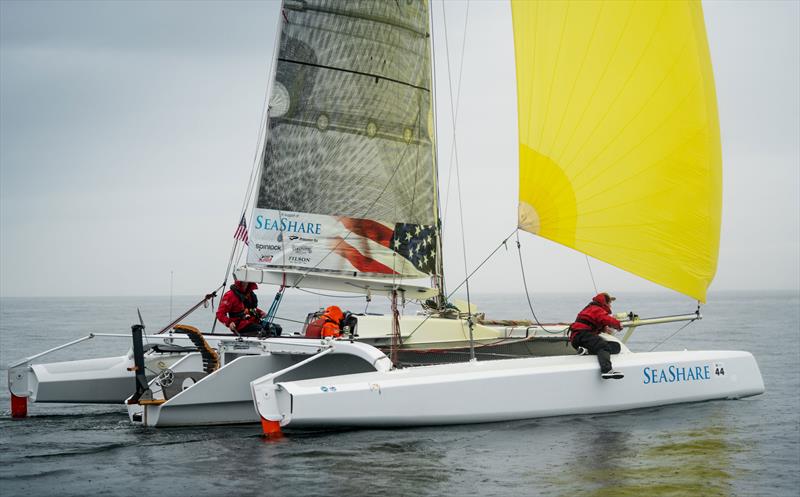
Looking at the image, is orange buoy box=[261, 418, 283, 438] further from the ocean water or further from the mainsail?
the mainsail

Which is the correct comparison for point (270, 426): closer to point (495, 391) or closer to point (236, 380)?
point (236, 380)

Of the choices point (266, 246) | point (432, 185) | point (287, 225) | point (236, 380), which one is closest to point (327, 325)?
point (236, 380)

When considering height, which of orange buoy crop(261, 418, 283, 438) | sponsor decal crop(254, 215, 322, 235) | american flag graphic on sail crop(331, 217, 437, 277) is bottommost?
orange buoy crop(261, 418, 283, 438)

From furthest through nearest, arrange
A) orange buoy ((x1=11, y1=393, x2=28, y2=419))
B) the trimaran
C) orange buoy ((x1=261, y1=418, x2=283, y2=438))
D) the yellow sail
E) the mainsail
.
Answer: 1. the mainsail
2. the yellow sail
3. the trimaran
4. orange buoy ((x1=11, y1=393, x2=28, y2=419))
5. orange buoy ((x1=261, y1=418, x2=283, y2=438))

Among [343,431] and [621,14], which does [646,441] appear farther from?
[621,14]

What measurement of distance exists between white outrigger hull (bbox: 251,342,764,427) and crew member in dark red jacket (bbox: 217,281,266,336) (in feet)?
6.70

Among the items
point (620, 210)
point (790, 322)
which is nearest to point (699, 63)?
point (620, 210)

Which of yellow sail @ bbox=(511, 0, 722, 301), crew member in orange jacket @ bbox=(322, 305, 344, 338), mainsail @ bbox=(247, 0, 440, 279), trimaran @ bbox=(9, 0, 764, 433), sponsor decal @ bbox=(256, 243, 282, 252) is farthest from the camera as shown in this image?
mainsail @ bbox=(247, 0, 440, 279)

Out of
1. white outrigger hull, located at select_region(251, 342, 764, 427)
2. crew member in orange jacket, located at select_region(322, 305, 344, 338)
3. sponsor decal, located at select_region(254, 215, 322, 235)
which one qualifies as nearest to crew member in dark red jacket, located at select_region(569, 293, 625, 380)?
white outrigger hull, located at select_region(251, 342, 764, 427)

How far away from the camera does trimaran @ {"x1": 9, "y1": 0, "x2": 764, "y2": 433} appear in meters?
10.1

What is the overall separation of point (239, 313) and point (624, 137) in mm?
4826

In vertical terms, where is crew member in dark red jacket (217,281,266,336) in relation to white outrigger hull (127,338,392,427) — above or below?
above

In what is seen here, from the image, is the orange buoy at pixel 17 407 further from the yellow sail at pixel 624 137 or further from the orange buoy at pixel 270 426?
the yellow sail at pixel 624 137

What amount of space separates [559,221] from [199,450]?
4.87 meters
